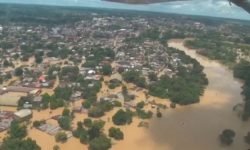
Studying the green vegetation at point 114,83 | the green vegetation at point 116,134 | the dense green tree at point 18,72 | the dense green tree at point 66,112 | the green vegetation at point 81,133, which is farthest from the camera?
the dense green tree at point 18,72

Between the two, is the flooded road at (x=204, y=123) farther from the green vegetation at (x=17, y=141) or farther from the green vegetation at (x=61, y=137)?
the green vegetation at (x=17, y=141)

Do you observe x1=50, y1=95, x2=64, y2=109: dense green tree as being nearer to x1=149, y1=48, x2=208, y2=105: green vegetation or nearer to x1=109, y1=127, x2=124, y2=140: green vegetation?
x1=109, y1=127, x2=124, y2=140: green vegetation

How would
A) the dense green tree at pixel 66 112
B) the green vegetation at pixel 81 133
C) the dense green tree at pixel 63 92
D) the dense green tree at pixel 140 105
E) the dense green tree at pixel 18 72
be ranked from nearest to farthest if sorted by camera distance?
the green vegetation at pixel 81 133 < the dense green tree at pixel 66 112 < the dense green tree at pixel 140 105 < the dense green tree at pixel 63 92 < the dense green tree at pixel 18 72

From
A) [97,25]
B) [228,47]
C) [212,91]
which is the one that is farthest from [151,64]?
[97,25]

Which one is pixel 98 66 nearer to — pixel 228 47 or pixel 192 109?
pixel 192 109

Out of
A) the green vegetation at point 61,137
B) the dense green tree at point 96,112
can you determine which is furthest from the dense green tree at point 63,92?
the green vegetation at point 61,137

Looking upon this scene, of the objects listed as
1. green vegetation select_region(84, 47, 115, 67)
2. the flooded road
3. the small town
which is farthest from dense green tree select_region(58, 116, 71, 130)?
green vegetation select_region(84, 47, 115, 67)

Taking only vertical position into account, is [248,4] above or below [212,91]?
above
